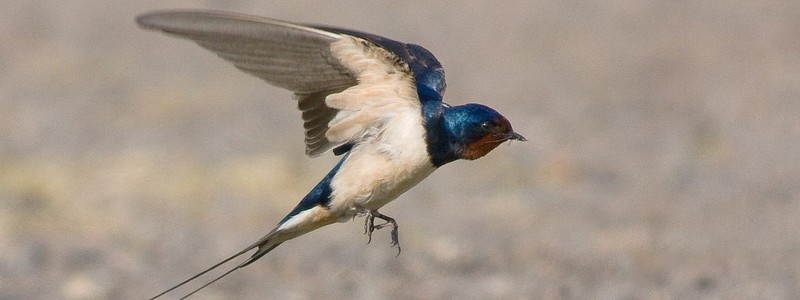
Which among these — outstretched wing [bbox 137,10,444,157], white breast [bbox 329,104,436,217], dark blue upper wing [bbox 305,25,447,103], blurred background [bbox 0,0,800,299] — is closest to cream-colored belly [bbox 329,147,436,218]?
white breast [bbox 329,104,436,217]

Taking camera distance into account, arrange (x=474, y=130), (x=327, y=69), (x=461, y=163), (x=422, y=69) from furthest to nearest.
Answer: (x=461, y=163)
(x=422, y=69)
(x=327, y=69)
(x=474, y=130)

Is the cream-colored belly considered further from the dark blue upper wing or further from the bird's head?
the dark blue upper wing

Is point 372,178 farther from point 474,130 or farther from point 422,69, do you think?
point 422,69

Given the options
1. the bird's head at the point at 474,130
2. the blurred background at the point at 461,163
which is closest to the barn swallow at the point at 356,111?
the bird's head at the point at 474,130

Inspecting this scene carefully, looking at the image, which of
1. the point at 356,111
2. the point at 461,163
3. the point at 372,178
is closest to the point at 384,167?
the point at 372,178

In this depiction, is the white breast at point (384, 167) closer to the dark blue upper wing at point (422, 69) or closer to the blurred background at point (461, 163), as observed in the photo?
the dark blue upper wing at point (422, 69)

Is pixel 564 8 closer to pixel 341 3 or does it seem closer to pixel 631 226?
pixel 341 3
